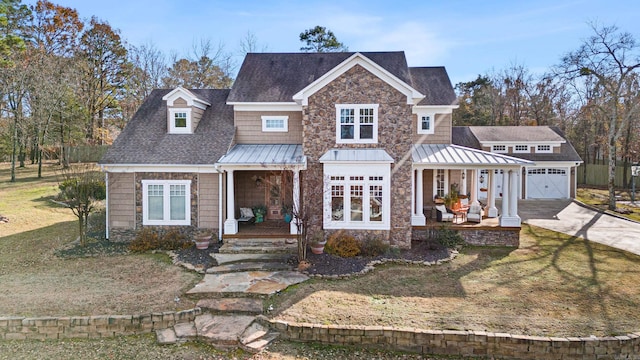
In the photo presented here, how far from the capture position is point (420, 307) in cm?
852

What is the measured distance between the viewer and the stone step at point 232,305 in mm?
8320

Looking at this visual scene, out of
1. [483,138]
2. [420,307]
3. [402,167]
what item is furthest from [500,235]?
[483,138]

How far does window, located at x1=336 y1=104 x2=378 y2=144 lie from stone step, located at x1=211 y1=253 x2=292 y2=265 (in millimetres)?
4835

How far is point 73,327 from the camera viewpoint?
751cm

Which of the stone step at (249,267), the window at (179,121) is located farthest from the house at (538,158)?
the stone step at (249,267)

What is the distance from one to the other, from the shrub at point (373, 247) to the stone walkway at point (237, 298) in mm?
2806

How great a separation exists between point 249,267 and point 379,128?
6850mm

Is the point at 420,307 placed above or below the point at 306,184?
below

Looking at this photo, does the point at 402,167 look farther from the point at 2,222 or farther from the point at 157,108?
the point at 2,222

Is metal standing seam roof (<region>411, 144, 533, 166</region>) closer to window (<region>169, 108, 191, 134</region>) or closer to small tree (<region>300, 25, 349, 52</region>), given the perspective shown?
window (<region>169, 108, 191, 134</region>)

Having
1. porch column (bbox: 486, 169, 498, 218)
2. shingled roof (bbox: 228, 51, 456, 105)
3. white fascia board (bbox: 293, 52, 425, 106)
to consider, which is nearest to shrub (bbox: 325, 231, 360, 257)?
white fascia board (bbox: 293, 52, 425, 106)

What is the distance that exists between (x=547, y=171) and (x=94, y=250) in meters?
29.3

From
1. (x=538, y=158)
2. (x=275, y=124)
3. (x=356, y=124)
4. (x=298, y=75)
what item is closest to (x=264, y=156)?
(x=275, y=124)

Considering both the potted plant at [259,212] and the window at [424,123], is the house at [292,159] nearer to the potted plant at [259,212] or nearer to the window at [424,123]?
the potted plant at [259,212]
